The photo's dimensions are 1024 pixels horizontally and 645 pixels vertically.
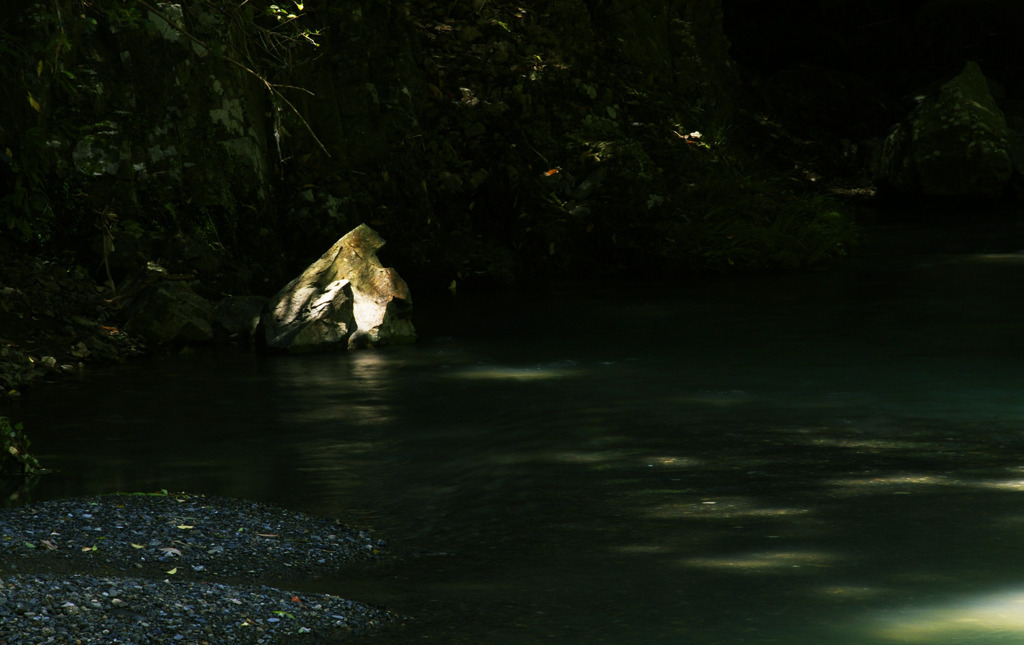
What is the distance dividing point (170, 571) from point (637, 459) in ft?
8.68

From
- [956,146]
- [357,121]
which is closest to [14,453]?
[357,121]

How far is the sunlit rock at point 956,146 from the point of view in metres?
17.9

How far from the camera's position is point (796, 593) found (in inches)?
178

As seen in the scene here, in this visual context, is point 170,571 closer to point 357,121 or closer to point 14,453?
point 14,453

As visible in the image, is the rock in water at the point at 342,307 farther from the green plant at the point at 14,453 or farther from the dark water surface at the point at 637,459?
the green plant at the point at 14,453

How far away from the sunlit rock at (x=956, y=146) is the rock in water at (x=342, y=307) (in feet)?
33.4

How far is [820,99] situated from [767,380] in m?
14.1

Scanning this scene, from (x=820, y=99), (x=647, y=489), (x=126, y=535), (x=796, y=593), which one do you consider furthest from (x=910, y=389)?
(x=820, y=99)

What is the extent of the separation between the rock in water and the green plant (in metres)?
3.54

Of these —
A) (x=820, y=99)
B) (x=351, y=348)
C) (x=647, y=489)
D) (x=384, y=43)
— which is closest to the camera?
(x=647, y=489)

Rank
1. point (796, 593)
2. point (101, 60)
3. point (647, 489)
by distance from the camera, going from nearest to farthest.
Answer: point (796, 593)
point (647, 489)
point (101, 60)

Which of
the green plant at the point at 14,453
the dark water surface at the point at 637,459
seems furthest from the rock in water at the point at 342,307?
the green plant at the point at 14,453

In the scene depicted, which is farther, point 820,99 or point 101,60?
point 820,99

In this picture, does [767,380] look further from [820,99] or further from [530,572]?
[820,99]
